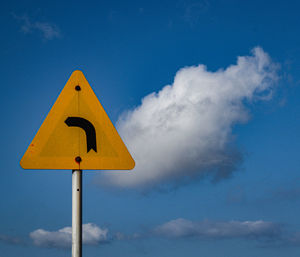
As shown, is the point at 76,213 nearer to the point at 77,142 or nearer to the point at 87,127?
the point at 77,142

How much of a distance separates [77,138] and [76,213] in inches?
27.5

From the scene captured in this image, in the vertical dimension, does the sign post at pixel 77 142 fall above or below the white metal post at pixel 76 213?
above

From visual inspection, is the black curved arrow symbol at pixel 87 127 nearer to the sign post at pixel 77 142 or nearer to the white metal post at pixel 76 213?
the sign post at pixel 77 142

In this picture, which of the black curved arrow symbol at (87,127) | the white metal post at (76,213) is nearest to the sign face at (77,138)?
the black curved arrow symbol at (87,127)

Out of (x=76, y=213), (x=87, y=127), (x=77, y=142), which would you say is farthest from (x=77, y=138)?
(x=76, y=213)

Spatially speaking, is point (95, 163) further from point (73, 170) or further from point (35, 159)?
point (35, 159)

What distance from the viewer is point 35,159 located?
10.8 ft

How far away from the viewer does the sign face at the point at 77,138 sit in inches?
130

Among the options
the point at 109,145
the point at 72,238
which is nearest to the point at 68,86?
the point at 109,145

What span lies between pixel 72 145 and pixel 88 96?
53cm

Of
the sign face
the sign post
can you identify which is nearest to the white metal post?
the sign post

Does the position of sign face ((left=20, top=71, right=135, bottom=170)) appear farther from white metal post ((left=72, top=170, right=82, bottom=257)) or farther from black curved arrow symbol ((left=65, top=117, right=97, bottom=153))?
white metal post ((left=72, top=170, right=82, bottom=257))

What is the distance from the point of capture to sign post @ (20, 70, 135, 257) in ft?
10.7

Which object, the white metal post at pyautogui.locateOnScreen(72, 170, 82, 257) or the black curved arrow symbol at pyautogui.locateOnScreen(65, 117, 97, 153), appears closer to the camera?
the white metal post at pyautogui.locateOnScreen(72, 170, 82, 257)
